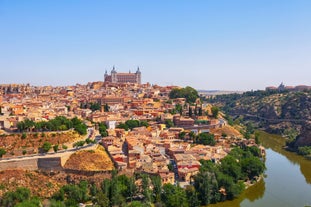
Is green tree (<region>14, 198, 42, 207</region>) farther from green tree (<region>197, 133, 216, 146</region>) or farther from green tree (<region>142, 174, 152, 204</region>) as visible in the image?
green tree (<region>197, 133, 216, 146</region>)

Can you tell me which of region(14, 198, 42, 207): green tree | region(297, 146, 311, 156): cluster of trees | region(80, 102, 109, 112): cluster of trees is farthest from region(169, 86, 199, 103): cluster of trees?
region(14, 198, 42, 207): green tree

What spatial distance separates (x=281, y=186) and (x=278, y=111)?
27943mm

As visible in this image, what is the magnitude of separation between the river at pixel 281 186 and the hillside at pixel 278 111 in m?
5.11

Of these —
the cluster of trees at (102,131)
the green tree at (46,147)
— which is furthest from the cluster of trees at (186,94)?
the green tree at (46,147)

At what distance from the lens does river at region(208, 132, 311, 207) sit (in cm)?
1744

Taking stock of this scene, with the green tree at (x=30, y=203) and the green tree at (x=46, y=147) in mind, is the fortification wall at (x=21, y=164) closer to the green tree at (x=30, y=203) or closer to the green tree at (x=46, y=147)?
the green tree at (x=46, y=147)

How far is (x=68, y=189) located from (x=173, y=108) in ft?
67.7

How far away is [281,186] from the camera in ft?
66.0

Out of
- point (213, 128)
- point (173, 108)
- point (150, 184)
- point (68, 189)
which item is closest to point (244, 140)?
point (213, 128)

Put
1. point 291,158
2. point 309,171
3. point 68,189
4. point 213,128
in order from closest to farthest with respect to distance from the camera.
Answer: point 68,189 < point 309,171 < point 291,158 < point 213,128

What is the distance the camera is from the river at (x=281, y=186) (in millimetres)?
17438

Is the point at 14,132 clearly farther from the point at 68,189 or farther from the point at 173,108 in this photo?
the point at 173,108

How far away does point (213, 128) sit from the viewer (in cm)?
3055

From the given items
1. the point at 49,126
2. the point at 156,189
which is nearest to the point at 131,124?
the point at 49,126
